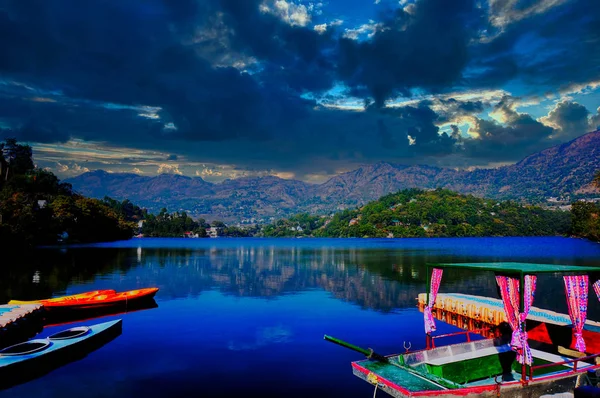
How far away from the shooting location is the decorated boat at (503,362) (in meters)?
A: 14.0

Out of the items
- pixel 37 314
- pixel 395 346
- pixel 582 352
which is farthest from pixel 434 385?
pixel 37 314

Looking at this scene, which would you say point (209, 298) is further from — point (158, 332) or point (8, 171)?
point (8, 171)

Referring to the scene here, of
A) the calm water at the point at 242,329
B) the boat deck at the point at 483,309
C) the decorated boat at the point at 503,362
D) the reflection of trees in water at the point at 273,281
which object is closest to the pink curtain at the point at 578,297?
the decorated boat at the point at 503,362

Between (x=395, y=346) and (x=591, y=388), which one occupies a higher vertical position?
(x=591, y=388)

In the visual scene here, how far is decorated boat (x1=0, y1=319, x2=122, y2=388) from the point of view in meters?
17.6

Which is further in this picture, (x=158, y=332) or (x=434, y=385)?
(x=158, y=332)

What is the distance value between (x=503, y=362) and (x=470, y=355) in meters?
1.65

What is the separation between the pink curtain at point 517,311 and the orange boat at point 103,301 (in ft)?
92.2

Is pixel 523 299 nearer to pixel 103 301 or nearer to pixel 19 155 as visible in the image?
pixel 103 301

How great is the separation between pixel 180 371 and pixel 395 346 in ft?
38.2

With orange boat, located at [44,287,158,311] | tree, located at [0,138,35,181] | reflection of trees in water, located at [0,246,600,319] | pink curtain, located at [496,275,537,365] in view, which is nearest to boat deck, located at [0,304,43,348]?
orange boat, located at [44,287,158,311]

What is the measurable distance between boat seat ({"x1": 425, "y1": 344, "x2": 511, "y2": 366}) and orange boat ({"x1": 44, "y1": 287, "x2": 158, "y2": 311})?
25.5 metres

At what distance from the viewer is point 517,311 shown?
15.4 m

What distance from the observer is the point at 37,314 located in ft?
94.9
